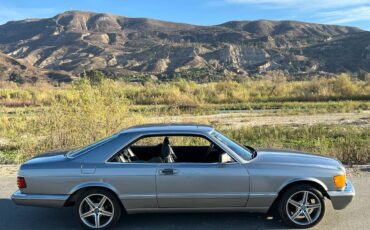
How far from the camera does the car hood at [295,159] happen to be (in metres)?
6.51

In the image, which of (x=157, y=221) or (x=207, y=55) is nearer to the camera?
(x=157, y=221)

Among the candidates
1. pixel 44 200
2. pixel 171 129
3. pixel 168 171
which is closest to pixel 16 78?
pixel 44 200

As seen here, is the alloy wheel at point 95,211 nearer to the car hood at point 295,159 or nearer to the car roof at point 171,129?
the car roof at point 171,129

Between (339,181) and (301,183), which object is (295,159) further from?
(339,181)

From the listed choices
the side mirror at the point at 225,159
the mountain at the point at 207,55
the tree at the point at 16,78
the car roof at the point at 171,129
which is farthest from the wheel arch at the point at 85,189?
the tree at the point at 16,78

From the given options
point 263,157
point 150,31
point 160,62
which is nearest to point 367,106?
point 263,157

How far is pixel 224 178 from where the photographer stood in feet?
20.6

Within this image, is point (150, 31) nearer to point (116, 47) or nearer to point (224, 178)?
point (116, 47)

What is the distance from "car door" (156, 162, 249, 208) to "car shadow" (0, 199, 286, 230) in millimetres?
453

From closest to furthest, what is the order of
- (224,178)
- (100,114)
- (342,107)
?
(224,178), (100,114), (342,107)

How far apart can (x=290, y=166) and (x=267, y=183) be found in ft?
1.31

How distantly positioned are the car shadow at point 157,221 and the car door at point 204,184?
0.45m

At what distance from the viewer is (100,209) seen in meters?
6.42

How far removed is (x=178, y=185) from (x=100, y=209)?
110 centimetres
